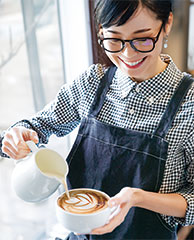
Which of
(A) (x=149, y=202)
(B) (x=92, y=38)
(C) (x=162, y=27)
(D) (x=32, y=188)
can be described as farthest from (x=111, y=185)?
(B) (x=92, y=38)

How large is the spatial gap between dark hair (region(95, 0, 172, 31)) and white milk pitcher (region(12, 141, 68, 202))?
430mm

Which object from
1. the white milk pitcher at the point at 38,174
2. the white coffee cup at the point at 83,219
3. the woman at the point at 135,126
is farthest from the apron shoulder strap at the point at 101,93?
the white coffee cup at the point at 83,219

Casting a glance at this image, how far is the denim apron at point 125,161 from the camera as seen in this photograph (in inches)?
43.0

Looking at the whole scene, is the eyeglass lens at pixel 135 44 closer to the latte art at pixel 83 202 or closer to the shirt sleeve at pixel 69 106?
the shirt sleeve at pixel 69 106

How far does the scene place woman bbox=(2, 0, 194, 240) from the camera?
3.34 ft

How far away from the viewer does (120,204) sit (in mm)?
898

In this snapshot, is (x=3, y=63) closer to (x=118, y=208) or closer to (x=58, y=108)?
(x=58, y=108)

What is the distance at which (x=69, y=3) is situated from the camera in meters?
1.68

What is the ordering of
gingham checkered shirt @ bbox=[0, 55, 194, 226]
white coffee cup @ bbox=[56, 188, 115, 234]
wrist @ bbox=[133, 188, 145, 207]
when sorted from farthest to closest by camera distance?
gingham checkered shirt @ bbox=[0, 55, 194, 226] < wrist @ bbox=[133, 188, 145, 207] < white coffee cup @ bbox=[56, 188, 115, 234]

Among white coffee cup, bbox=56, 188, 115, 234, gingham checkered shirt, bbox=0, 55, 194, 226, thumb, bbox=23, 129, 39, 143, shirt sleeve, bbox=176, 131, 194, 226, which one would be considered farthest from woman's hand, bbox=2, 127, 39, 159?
shirt sleeve, bbox=176, 131, 194, 226

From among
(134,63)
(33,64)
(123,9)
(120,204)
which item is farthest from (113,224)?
(33,64)

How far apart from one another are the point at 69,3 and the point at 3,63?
1.56ft

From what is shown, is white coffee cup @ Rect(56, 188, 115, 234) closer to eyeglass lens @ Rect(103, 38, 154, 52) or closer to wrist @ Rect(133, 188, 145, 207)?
wrist @ Rect(133, 188, 145, 207)

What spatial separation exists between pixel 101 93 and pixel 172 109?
0.28 m
